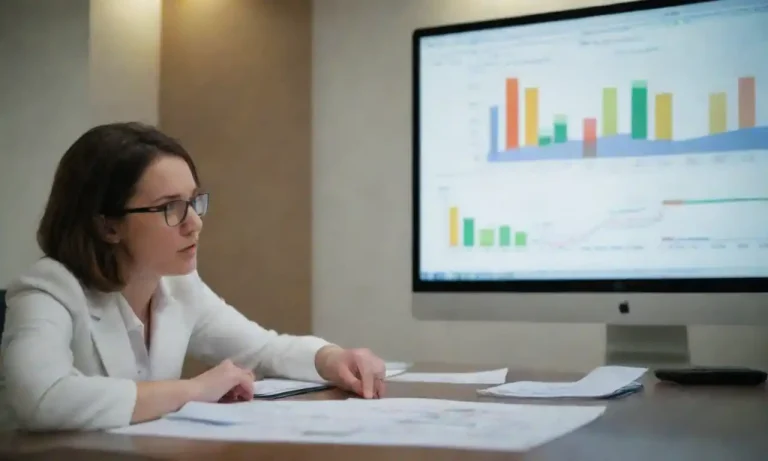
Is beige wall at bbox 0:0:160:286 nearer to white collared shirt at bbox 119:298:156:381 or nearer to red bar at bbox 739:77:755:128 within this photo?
white collared shirt at bbox 119:298:156:381

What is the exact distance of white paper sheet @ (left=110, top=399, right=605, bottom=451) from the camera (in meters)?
0.62

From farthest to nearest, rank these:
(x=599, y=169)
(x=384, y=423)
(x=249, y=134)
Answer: (x=249, y=134) → (x=599, y=169) → (x=384, y=423)

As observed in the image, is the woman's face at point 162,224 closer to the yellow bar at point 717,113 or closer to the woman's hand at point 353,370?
the woman's hand at point 353,370

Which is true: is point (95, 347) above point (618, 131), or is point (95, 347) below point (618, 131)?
below

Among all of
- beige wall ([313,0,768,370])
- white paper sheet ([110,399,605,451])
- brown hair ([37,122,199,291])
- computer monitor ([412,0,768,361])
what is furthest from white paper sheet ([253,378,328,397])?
beige wall ([313,0,768,370])

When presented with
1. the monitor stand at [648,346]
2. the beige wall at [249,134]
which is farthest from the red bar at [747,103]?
the beige wall at [249,134]

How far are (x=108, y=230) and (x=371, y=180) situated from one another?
3.10 feet

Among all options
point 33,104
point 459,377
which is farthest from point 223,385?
point 33,104

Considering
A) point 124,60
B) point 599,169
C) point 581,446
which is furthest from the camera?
point 124,60

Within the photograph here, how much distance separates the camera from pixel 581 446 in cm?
59

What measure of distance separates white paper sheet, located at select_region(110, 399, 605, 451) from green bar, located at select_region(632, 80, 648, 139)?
1.91 feet

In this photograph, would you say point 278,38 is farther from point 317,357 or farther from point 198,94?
point 317,357

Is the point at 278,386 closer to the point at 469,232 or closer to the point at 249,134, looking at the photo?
the point at 469,232

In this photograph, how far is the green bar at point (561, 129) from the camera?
51.2 inches
